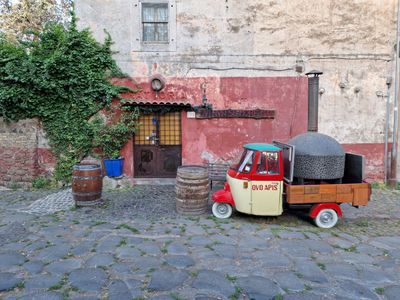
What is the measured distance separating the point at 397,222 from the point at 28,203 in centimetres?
896

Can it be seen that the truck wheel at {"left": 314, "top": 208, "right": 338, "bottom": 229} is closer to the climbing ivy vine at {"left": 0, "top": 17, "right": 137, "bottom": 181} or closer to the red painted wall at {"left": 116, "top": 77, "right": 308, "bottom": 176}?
the red painted wall at {"left": 116, "top": 77, "right": 308, "bottom": 176}

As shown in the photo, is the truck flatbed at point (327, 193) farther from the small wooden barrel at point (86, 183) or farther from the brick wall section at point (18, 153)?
the brick wall section at point (18, 153)

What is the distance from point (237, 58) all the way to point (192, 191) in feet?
17.4

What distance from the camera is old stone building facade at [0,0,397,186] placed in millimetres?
9555

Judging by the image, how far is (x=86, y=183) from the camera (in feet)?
22.5

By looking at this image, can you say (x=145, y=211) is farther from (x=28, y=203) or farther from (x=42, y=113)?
(x=42, y=113)

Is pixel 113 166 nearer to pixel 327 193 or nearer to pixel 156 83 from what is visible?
pixel 156 83

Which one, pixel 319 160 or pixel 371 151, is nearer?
pixel 319 160

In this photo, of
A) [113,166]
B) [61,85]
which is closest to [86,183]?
[113,166]

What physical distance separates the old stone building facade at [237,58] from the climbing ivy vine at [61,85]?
699 mm

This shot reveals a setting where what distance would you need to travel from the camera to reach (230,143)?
9.71 meters

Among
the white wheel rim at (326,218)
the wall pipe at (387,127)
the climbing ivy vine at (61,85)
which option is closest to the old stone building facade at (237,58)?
the wall pipe at (387,127)

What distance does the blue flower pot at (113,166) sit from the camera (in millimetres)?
9102

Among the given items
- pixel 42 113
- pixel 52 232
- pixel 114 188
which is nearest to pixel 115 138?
pixel 114 188
